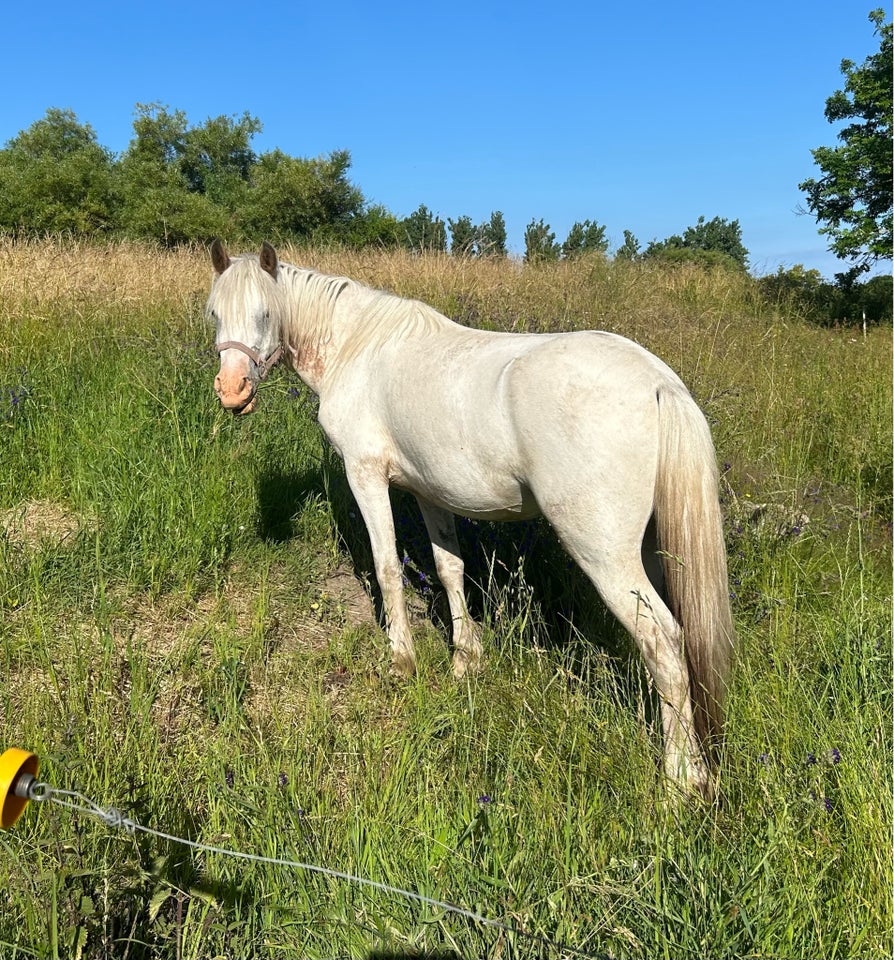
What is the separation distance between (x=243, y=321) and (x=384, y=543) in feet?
4.14

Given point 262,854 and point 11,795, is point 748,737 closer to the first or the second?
point 262,854

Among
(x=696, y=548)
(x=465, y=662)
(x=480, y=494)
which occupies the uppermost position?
(x=480, y=494)

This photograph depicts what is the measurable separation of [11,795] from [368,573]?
2673 mm

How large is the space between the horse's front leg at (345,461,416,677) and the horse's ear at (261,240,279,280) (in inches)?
41.2

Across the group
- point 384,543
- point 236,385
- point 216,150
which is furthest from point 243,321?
point 216,150

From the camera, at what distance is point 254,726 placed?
2.59 meters

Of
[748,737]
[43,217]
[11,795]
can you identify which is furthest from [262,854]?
[43,217]

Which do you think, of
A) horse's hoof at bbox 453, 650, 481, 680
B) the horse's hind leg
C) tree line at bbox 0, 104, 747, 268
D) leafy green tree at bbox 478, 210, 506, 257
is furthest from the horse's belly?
tree line at bbox 0, 104, 747, 268

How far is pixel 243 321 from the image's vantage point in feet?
10.4

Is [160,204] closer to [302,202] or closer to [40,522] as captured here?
[302,202]

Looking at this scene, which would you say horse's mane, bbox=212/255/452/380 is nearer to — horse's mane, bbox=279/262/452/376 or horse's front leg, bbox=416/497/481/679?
horse's mane, bbox=279/262/452/376

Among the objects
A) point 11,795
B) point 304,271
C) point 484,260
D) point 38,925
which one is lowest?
point 38,925

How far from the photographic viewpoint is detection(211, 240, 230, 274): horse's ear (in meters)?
3.24

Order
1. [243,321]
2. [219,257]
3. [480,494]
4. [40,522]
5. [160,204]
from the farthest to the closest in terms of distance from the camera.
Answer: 1. [160,204]
2. [40,522]
3. [219,257]
4. [243,321]
5. [480,494]
